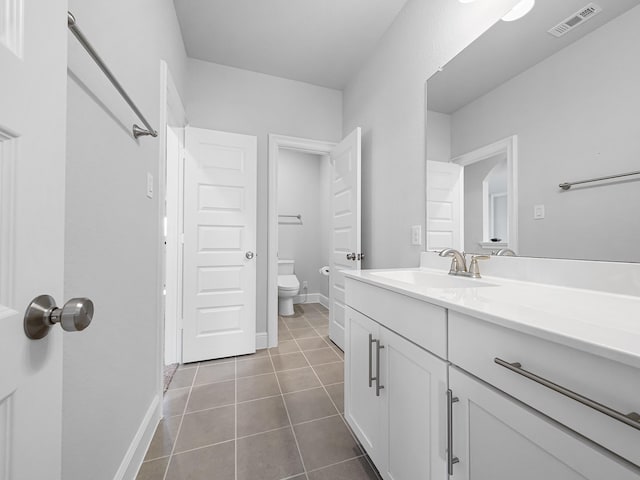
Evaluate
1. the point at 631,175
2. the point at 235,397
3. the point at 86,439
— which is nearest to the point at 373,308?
the point at 631,175

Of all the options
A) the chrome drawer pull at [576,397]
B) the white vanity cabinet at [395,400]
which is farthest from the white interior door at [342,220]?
the chrome drawer pull at [576,397]

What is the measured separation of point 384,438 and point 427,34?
212 centimetres

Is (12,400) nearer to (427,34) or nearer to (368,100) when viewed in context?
(427,34)

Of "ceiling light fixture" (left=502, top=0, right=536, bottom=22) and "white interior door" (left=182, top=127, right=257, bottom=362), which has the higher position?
"ceiling light fixture" (left=502, top=0, right=536, bottom=22)

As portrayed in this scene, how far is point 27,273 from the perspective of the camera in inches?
14.9

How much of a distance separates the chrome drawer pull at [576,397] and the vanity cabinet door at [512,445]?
3.2 inches

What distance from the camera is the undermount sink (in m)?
1.16

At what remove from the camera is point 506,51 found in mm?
1187

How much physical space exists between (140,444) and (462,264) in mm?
1698

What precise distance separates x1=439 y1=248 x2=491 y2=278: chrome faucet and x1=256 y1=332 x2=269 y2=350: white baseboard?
180 cm

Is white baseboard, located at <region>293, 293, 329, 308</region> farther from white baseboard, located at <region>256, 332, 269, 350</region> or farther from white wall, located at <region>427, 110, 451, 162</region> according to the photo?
white wall, located at <region>427, 110, 451, 162</region>

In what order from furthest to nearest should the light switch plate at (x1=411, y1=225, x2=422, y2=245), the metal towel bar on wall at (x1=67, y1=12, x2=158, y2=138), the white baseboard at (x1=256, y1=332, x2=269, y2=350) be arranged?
the white baseboard at (x1=256, y1=332, x2=269, y2=350) < the light switch plate at (x1=411, y1=225, x2=422, y2=245) < the metal towel bar on wall at (x1=67, y1=12, x2=158, y2=138)

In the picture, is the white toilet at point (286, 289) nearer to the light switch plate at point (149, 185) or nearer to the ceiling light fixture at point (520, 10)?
the light switch plate at point (149, 185)

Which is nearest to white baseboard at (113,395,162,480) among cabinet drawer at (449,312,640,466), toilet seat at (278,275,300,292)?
cabinet drawer at (449,312,640,466)
